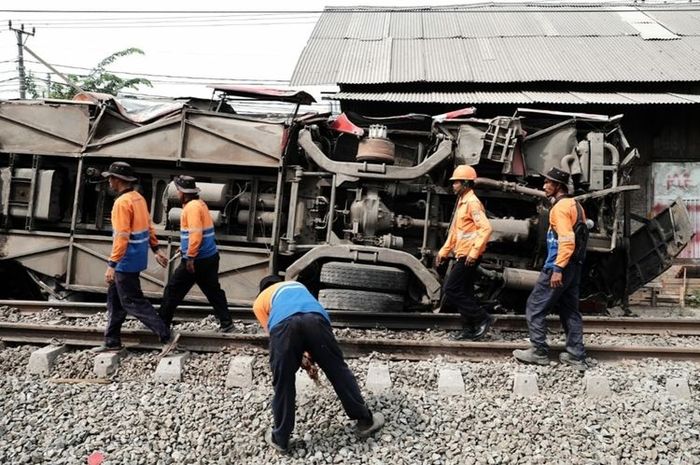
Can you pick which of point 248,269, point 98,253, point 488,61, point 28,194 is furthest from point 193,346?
point 488,61

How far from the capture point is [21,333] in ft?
17.3

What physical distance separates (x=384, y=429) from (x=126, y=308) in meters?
2.77

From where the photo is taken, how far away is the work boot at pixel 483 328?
5445mm

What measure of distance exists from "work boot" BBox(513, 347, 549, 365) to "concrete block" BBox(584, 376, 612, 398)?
1.64ft

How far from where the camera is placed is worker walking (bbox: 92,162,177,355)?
4812 millimetres

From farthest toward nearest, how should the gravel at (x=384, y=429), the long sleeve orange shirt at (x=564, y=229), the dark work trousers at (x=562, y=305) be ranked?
1. the dark work trousers at (x=562, y=305)
2. the long sleeve orange shirt at (x=564, y=229)
3. the gravel at (x=384, y=429)

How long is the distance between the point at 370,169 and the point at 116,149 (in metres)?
3.47

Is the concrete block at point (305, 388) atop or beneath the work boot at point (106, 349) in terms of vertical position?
atop

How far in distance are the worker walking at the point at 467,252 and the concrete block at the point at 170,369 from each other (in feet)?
9.01

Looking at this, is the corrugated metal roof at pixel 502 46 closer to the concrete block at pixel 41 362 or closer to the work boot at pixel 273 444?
the concrete block at pixel 41 362

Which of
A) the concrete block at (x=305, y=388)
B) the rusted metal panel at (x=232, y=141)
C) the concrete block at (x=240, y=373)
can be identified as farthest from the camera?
the rusted metal panel at (x=232, y=141)

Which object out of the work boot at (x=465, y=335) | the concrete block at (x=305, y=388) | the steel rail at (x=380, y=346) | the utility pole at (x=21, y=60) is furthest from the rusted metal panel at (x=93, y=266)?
the utility pole at (x=21, y=60)

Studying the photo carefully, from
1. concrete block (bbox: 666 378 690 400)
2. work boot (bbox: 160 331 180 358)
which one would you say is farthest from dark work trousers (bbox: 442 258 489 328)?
work boot (bbox: 160 331 180 358)

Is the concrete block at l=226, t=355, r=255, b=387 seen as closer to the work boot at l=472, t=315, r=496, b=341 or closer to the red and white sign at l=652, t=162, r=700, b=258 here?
the work boot at l=472, t=315, r=496, b=341
